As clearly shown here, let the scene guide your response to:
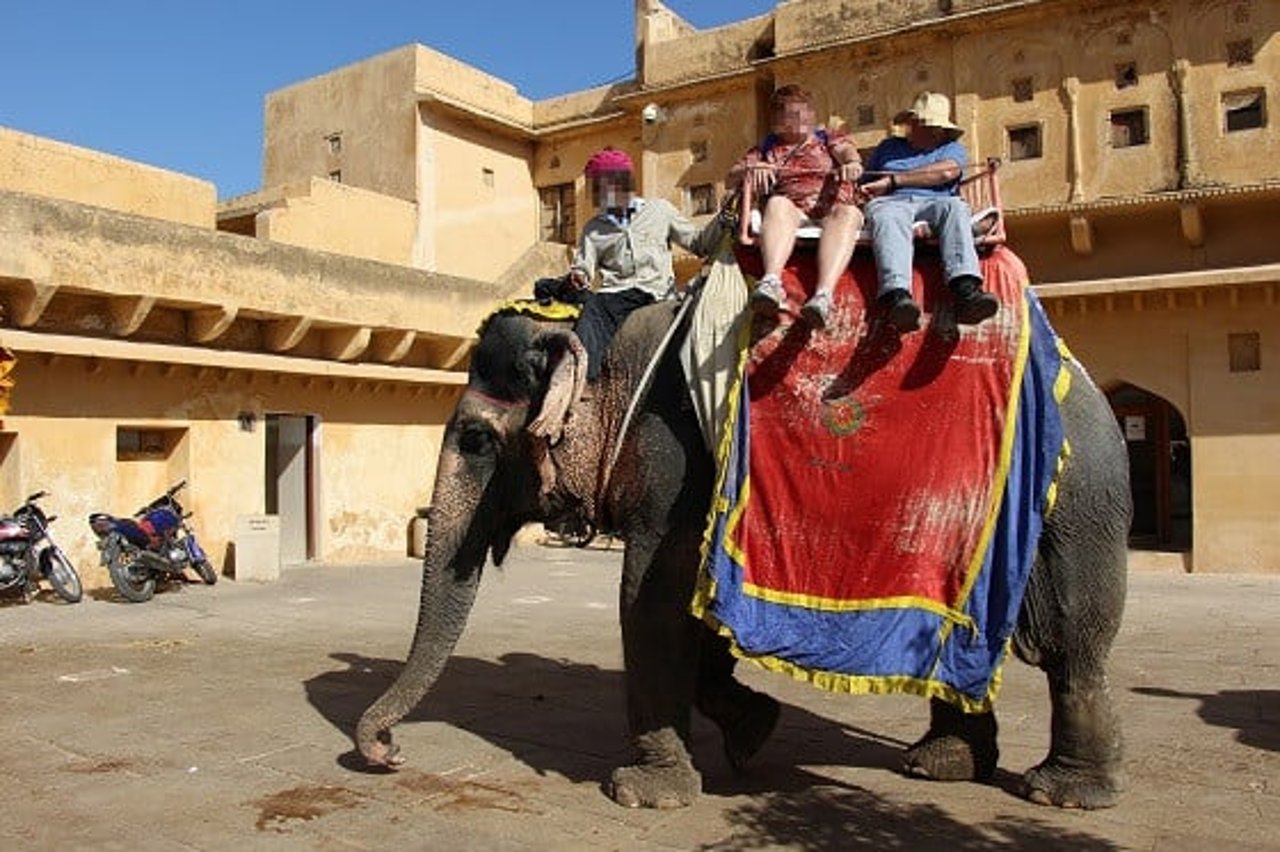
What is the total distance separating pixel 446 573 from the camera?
5.30 meters

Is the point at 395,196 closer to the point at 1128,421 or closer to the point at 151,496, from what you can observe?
the point at 151,496

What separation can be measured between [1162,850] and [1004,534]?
121 centimetres

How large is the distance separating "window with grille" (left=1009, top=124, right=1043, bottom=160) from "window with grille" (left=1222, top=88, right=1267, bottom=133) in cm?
304

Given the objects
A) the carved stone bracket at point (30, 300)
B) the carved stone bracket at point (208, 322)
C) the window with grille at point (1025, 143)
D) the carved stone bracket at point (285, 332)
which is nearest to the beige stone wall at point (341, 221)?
the carved stone bracket at point (285, 332)

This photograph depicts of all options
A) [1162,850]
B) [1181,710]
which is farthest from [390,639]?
[1162,850]

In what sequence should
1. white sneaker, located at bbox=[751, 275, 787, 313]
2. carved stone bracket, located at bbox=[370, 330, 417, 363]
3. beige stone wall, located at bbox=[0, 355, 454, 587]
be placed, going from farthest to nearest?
carved stone bracket, located at bbox=[370, 330, 417, 363], beige stone wall, located at bbox=[0, 355, 454, 587], white sneaker, located at bbox=[751, 275, 787, 313]

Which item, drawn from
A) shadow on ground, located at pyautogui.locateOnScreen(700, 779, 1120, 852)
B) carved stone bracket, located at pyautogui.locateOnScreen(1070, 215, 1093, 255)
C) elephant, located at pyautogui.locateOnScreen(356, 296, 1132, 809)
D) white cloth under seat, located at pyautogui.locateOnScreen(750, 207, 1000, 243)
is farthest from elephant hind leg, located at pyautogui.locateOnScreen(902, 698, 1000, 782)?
carved stone bracket, located at pyautogui.locateOnScreen(1070, 215, 1093, 255)

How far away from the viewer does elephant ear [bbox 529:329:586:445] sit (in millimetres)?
4977

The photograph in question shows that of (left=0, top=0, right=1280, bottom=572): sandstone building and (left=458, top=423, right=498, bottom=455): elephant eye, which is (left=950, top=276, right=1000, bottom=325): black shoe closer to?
(left=458, top=423, right=498, bottom=455): elephant eye

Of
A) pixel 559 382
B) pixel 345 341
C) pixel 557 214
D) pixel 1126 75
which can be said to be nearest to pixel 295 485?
pixel 345 341

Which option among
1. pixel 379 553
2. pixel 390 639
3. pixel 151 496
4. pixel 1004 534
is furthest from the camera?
pixel 379 553

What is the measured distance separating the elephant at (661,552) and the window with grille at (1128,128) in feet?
56.9

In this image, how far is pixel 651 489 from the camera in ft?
15.8

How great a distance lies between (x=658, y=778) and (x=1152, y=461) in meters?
19.2
